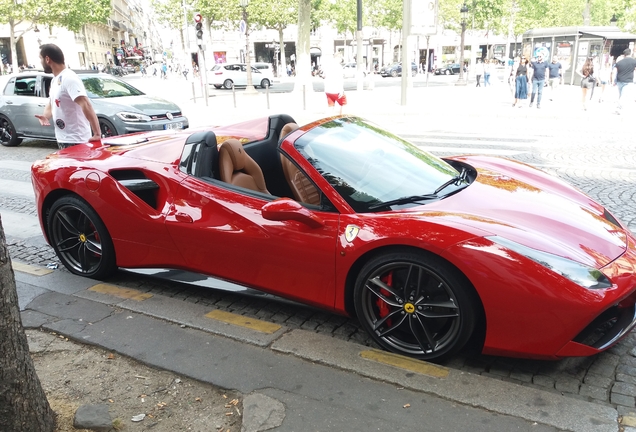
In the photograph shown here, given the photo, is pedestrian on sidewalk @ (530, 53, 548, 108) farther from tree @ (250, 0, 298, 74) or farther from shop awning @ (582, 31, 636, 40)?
tree @ (250, 0, 298, 74)

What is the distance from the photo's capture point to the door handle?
11.5 ft

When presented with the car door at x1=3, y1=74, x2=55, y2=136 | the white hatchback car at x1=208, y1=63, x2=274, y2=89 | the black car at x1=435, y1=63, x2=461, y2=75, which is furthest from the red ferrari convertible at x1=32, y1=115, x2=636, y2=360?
the black car at x1=435, y1=63, x2=461, y2=75

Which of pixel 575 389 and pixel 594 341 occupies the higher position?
pixel 594 341

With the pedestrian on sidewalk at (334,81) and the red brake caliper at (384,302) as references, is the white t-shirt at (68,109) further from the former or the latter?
the pedestrian on sidewalk at (334,81)

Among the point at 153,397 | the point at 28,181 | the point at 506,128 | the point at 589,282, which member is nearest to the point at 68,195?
the point at 153,397

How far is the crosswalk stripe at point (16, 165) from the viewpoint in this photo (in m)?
8.95

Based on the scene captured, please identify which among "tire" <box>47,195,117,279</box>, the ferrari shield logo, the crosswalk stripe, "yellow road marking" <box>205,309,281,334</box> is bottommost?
the crosswalk stripe

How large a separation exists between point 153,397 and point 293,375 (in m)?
0.71

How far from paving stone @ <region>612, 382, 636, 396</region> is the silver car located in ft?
30.4

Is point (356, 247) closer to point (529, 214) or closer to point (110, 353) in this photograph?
point (529, 214)

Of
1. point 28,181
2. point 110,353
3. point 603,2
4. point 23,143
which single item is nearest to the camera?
point 110,353

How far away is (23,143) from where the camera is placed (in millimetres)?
11906

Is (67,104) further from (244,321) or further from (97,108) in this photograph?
(97,108)

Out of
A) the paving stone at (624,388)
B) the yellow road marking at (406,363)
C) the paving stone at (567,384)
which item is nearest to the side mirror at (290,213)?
the yellow road marking at (406,363)
